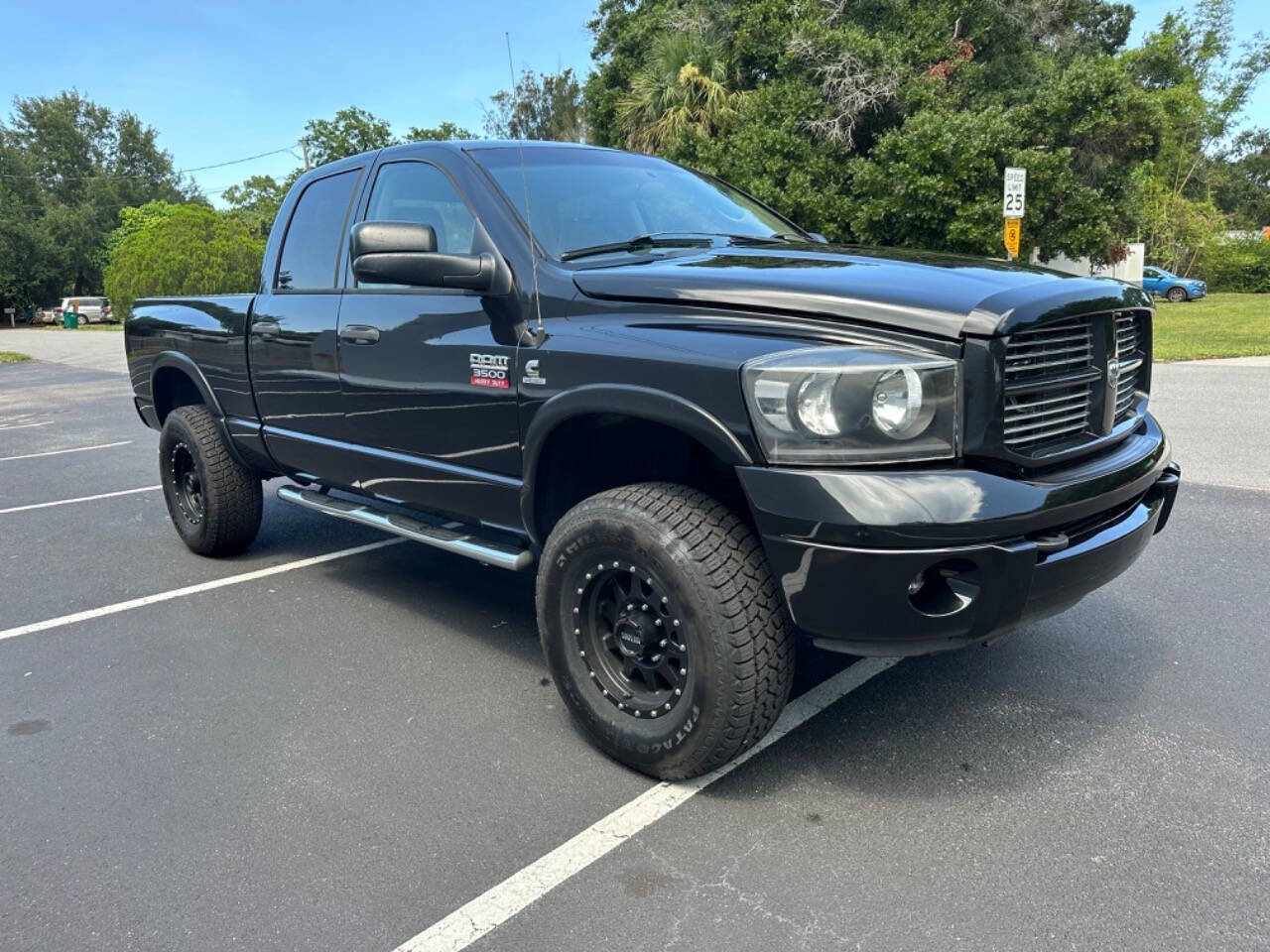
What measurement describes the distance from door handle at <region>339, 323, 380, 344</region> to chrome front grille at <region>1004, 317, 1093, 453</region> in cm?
234

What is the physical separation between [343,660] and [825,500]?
233 centimetres

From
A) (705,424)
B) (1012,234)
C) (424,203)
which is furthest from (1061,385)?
(1012,234)

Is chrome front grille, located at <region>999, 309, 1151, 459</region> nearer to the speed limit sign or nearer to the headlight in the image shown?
the headlight

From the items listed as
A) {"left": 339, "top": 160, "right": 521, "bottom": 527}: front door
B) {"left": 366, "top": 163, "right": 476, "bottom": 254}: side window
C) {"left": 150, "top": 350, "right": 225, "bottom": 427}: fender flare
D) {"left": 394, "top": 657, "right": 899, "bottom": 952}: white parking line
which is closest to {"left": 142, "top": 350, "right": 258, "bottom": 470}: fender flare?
{"left": 150, "top": 350, "right": 225, "bottom": 427}: fender flare

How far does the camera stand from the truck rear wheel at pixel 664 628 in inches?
101

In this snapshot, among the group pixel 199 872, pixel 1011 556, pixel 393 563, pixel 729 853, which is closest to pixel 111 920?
pixel 199 872

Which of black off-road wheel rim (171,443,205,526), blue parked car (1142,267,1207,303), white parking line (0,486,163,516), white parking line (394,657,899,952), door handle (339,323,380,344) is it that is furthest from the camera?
blue parked car (1142,267,1207,303)

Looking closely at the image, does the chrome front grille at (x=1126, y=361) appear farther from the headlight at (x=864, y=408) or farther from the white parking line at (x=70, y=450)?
the white parking line at (x=70, y=450)

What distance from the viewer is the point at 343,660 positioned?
3.88 metres

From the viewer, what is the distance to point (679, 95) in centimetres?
1938

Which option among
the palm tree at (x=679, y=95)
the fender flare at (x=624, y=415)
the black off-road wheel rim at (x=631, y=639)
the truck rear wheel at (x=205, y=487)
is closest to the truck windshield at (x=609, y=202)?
the fender flare at (x=624, y=415)

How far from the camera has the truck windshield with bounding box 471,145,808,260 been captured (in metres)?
3.38

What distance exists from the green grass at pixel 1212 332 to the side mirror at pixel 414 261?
45.2ft

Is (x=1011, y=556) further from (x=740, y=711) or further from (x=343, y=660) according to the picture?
(x=343, y=660)
